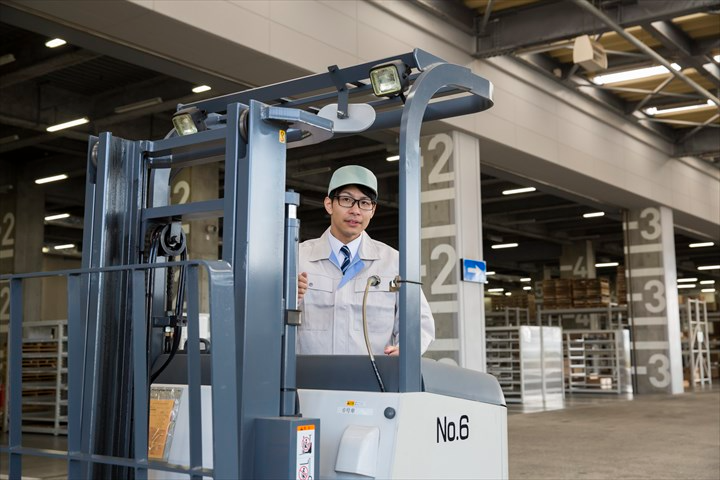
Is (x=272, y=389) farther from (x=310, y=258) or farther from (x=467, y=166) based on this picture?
(x=467, y=166)

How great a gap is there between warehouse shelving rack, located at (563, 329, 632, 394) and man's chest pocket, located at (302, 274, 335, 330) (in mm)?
16276

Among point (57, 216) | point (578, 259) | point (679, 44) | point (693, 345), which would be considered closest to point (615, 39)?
point (679, 44)

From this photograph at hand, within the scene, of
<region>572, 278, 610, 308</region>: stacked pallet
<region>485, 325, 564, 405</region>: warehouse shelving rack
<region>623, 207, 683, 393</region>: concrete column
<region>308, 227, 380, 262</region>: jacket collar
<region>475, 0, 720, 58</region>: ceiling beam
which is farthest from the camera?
<region>572, 278, 610, 308</region>: stacked pallet

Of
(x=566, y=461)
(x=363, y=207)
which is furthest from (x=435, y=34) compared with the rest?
(x=363, y=207)

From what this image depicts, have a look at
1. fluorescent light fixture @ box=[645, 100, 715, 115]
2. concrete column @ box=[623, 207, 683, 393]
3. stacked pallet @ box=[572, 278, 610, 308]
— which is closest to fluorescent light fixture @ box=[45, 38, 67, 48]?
fluorescent light fixture @ box=[645, 100, 715, 115]

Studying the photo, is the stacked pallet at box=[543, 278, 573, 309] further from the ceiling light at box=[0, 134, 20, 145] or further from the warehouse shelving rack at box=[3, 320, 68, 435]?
the ceiling light at box=[0, 134, 20, 145]

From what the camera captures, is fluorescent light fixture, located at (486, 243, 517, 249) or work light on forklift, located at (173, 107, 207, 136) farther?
fluorescent light fixture, located at (486, 243, 517, 249)

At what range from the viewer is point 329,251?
11.8 feet

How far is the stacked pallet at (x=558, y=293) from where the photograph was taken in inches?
860

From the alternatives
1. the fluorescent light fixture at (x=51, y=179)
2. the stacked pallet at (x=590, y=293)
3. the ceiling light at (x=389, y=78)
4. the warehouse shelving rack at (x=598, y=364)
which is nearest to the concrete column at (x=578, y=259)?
the stacked pallet at (x=590, y=293)

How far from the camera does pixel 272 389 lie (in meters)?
2.65

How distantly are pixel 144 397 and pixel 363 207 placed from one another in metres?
1.51

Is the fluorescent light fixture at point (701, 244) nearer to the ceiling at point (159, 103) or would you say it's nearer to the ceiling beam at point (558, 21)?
the ceiling at point (159, 103)

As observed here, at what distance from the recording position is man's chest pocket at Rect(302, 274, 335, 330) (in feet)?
11.5
